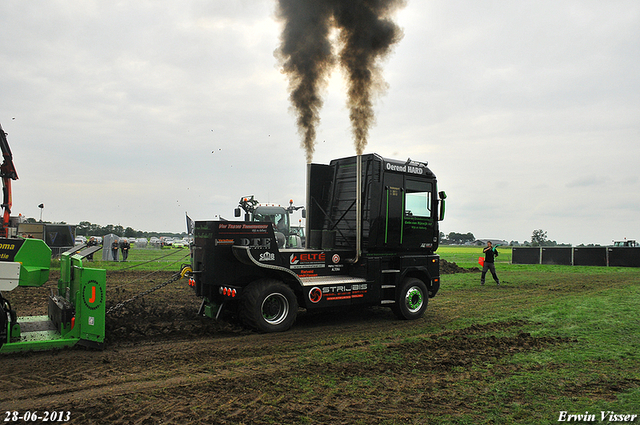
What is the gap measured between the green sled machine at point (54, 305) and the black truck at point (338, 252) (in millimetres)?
1971

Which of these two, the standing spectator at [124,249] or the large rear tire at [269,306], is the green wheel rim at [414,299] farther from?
the standing spectator at [124,249]

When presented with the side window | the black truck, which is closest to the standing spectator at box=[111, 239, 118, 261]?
the black truck

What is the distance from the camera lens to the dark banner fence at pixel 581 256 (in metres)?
28.3

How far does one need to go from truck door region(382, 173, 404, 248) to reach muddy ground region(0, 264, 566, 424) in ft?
6.06

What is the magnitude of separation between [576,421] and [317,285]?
15.5 feet

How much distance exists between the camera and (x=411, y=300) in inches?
383

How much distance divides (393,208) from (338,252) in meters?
1.47

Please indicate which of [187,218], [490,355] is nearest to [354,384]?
[490,355]

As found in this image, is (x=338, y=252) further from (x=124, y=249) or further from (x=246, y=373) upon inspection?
(x=124, y=249)

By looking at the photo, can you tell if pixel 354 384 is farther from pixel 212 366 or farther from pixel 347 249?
pixel 347 249

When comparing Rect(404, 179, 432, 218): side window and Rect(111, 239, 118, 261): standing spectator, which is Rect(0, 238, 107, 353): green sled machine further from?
Rect(111, 239, 118, 261): standing spectator

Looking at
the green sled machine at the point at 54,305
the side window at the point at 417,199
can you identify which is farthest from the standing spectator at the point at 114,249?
the side window at the point at 417,199

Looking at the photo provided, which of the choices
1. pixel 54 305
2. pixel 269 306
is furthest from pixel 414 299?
pixel 54 305

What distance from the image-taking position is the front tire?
9.45 metres
